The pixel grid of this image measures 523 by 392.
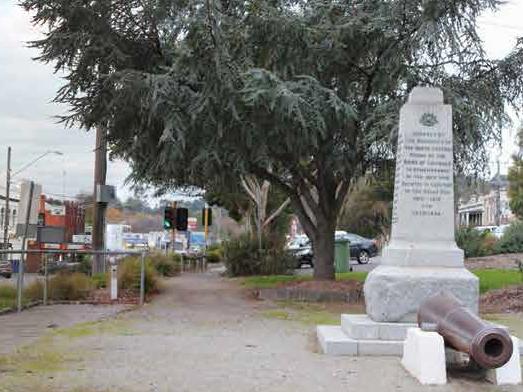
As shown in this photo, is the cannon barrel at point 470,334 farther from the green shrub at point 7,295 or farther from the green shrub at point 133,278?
the green shrub at point 133,278

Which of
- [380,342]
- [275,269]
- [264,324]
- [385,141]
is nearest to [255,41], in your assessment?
[385,141]

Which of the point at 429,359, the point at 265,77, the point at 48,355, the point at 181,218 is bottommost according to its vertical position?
the point at 48,355

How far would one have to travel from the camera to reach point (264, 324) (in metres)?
14.0

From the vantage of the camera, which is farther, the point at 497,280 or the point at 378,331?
the point at 497,280

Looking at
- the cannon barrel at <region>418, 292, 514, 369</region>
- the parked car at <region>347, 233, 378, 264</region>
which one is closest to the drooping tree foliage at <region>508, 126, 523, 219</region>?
the parked car at <region>347, 233, 378, 264</region>

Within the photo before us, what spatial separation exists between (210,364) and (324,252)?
12.1m

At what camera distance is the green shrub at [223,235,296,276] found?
30562 millimetres

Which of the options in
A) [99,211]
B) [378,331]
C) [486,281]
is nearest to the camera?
[378,331]

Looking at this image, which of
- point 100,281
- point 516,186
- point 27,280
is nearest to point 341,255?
point 100,281

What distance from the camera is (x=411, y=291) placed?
10.8m

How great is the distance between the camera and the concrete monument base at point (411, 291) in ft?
35.2

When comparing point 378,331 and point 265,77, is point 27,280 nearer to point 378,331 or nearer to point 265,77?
point 265,77

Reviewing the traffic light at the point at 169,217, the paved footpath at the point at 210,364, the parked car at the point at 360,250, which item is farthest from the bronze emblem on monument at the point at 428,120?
the parked car at the point at 360,250

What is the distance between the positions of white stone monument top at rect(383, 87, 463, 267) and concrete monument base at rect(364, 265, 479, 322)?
487 millimetres
